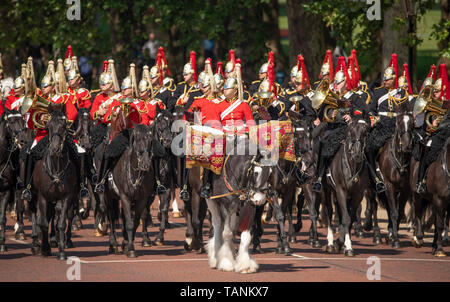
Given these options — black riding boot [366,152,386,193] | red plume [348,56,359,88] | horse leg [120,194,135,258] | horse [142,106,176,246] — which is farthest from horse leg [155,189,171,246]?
red plume [348,56,359,88]

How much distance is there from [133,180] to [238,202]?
2.63 meters

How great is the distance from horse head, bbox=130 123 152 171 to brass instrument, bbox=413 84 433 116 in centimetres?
464

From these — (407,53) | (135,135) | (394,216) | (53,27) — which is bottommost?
(394,216)

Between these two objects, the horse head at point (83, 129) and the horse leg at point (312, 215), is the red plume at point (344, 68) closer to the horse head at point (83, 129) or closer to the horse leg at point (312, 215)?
the horse leg at point (312, 215)

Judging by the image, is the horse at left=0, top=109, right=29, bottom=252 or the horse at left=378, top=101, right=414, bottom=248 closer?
the horse at left=0, top=109, right=29, bottom=252

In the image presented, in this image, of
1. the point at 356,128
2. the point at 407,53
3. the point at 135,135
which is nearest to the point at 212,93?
the point at 135,135

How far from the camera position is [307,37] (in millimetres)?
29984

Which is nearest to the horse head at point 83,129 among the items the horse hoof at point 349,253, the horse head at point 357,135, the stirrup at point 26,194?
the stirrup at point 26,194

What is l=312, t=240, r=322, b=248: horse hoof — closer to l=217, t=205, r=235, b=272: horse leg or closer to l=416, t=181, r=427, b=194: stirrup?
l=416, t=181, r=427, b=194: stirrup

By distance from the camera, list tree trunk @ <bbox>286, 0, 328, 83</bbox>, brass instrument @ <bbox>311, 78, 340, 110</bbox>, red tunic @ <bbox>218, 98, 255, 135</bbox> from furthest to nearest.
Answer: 1. tree trunk @ <bbox>286, 0, 328, 83</bbox>
2. brass instrument @ <bbox>311, 78, 340, 110</bbox>
3. red tunic @ <bbox>218, 98, 255, 135</bbox>

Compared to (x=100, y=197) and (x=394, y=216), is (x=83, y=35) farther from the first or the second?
(x=394, y=216)

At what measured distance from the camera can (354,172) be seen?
56.6 feet

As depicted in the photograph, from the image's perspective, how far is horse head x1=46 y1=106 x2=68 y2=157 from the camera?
624 inches

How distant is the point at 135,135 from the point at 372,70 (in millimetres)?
16373
